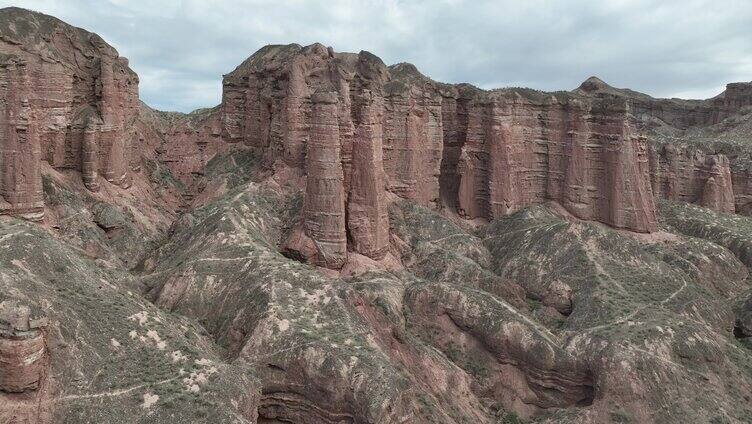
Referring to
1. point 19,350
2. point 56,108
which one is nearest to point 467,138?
point 56,108

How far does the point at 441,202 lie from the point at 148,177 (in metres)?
31.8

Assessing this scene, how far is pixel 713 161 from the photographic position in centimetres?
7344

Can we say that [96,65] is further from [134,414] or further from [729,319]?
[729,319]

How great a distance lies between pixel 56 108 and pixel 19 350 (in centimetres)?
3161

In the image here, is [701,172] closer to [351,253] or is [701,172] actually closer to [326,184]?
[351,253]

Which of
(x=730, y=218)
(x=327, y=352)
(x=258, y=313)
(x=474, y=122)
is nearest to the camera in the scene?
(x=327, y=352)

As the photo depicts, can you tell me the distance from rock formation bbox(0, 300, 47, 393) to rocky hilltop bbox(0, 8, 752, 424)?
A: 9cm

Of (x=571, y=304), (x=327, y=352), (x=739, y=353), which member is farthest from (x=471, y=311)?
(x=739, y=353)

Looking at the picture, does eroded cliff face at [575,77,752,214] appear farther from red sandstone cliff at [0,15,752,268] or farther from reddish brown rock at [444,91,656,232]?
reddish brown rock at [444,91,656,232]

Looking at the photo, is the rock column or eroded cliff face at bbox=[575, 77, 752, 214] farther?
eroded cliff face at bbox=[575, 77, 752, 214]

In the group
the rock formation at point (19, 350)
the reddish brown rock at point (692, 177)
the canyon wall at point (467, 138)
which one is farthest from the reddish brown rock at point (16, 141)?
the reddish brown rock at point (692, 177)

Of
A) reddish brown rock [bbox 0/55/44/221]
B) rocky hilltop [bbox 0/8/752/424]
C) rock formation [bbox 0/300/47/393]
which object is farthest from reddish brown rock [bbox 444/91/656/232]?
rock formation [bbox 0/300/47/393]

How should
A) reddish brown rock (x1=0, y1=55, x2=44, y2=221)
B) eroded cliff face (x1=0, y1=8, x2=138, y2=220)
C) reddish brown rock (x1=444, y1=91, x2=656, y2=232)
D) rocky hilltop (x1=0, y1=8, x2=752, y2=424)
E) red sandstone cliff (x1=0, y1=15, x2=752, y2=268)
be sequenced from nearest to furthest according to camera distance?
rocky hilltop (x1=0, y1=8, x2=752, y2=424) → reddish brown rock (x1=0, y1=55, x2=44, y2=221) → eroded cliff face (x1=0, y1=8, x2=138, y2=220) → red sandstone cliff (x1=0, y1=15, x2=752, y2=268) → reddish brown rock (x1=444, y1=91, x2=656, y2=232)

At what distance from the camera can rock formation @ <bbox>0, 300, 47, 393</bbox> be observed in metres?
25.7
